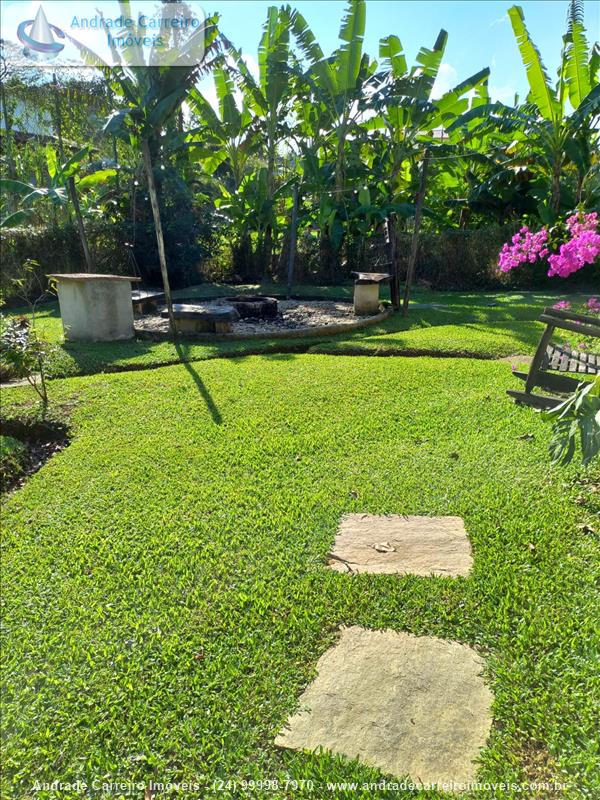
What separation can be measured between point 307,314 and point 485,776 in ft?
28.9

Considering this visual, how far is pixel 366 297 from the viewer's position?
9398 millimetres

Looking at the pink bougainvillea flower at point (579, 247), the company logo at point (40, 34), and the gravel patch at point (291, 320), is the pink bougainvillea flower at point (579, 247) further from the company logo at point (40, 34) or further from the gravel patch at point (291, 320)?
the company logo at point (40, 34)

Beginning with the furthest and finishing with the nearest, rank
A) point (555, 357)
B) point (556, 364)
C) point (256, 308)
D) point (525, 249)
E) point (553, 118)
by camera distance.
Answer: point (553, 118) → point (256, 308) → point (525, 249) → point (555, 357) → point (556, 364)

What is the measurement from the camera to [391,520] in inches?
111

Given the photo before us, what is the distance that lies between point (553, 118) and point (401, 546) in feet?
42.3

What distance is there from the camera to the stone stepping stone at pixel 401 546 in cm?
242

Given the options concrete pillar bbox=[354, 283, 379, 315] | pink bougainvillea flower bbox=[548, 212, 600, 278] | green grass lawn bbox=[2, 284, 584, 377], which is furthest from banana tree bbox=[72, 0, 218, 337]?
pink bougainvillea flower bbox=[548, 212, 600, 278]

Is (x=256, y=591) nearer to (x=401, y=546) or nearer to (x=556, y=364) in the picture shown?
(x=401, y=546)

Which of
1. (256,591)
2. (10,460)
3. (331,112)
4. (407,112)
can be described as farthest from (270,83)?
(256,591)

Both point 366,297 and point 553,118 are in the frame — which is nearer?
point 366,297

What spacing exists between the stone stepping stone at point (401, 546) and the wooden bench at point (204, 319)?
17.8ft

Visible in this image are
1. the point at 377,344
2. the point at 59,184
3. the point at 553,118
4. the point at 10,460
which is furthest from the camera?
the point at 59,184

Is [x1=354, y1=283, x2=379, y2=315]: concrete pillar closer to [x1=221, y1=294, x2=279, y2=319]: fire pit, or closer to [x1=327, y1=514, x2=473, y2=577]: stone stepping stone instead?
[x1=221, y1=294, x2=279, y2=319]: fire pit

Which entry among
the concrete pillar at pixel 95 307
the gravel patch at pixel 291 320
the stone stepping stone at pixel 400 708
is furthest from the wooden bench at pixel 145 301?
the stone stepping stone at pixel 400 708
